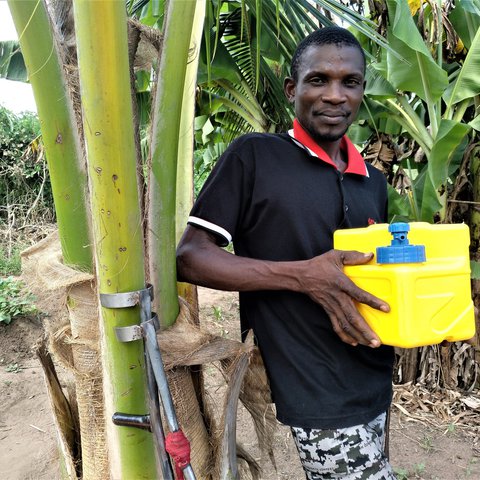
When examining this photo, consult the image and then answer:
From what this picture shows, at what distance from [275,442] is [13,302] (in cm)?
280

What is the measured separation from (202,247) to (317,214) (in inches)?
12.2

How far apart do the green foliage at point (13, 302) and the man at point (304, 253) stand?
3.12 meters

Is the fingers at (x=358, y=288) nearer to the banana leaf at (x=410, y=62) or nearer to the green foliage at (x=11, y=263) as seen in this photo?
the banana leaf at (x=410, y=62)

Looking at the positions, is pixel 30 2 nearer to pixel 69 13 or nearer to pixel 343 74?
pixel 69 13

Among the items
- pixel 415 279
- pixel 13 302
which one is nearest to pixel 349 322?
pixel 415 279

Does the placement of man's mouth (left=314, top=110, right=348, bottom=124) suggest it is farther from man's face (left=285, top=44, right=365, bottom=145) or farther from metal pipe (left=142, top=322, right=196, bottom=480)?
metal pipe (left=142, top=322, right=196, bottom=480)

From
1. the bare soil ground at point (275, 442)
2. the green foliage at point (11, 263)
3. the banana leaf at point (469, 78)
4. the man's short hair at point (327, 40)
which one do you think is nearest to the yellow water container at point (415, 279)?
the man's short hair at point (327, 40)

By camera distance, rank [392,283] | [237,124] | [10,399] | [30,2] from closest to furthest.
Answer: [30,2] < [392,283] < [10,399] < [237,124]

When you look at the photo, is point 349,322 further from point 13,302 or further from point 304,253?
point 13,302

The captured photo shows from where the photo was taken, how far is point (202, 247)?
1.13 metres

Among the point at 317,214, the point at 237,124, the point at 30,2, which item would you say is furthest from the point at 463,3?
the point at 30,2

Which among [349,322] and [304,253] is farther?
[304,253]

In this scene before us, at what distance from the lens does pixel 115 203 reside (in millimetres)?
822

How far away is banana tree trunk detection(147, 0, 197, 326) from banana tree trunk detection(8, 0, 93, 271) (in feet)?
0.45
